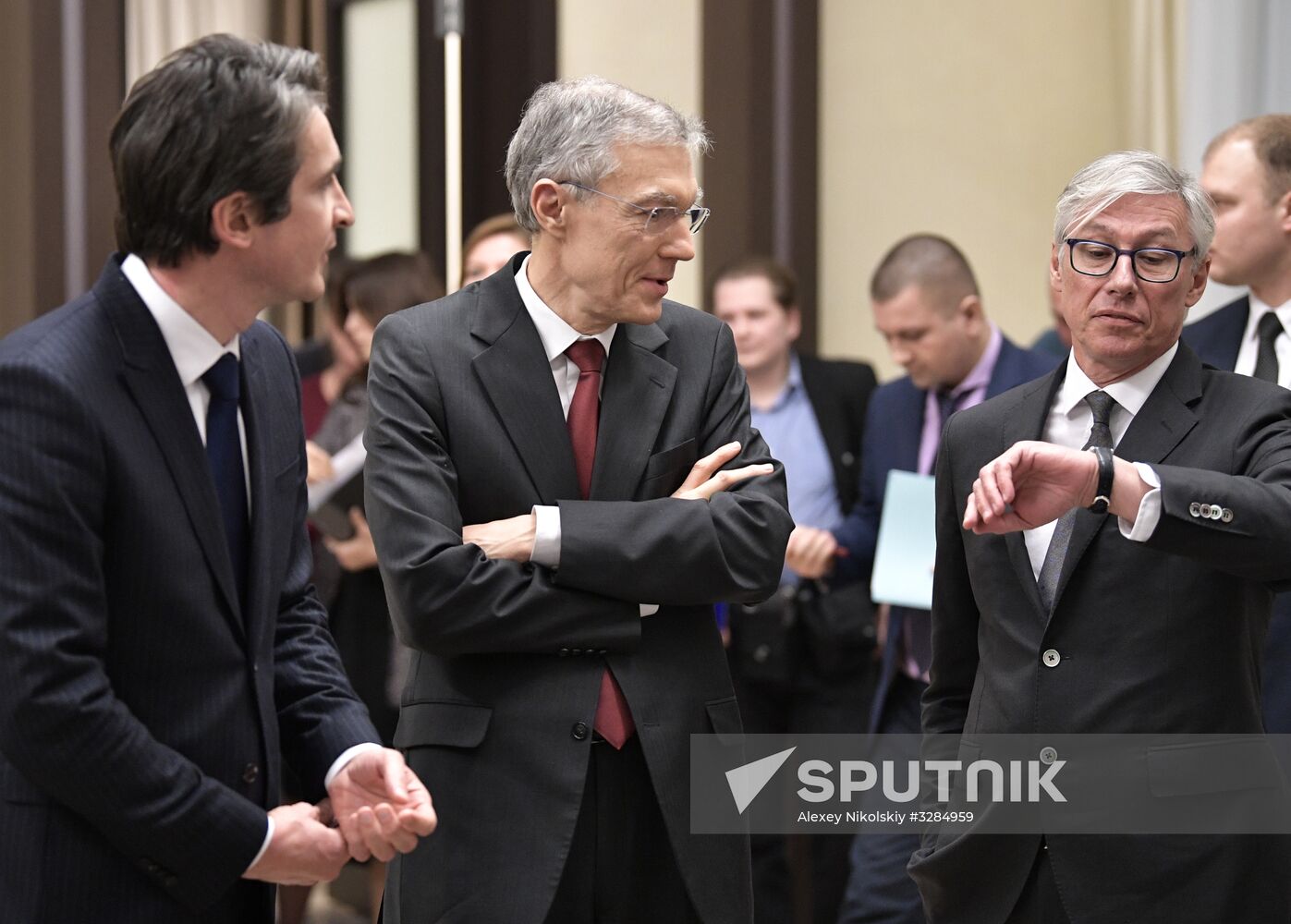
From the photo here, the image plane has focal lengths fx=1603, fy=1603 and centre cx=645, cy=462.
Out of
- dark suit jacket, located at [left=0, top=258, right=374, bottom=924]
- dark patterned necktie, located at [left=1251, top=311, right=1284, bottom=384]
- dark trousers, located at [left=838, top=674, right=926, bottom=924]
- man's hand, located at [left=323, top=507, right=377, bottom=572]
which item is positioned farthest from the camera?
man's hand, located at [left=323, top=507, right=377, bottom=572]

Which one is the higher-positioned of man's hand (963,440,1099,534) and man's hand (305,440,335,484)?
man's hand (963,440,1099,534)

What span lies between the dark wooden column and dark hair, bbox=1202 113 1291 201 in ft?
7.44

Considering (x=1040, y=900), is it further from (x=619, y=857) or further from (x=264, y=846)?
(x=264, y=846)

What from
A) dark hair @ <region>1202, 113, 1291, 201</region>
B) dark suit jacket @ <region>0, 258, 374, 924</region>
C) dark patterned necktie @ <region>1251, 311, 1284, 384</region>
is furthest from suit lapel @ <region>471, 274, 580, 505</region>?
dark hair @ <region>1202, 113, 1291, 201</region>

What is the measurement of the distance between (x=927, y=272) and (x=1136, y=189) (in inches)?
67.7

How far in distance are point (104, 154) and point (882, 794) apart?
2830 millimetres

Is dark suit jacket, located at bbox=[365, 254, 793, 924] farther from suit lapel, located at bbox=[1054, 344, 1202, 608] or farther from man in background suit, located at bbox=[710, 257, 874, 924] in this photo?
man in background suit, located at bbox=[710, 257, 874, 924]

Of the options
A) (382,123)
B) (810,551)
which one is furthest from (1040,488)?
(382,123)

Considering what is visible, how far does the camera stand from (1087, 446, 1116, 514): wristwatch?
2.13m

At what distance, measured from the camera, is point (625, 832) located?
7.63 ft

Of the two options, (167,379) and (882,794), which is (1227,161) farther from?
Result: (167,379)

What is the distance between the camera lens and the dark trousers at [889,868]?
373 cm

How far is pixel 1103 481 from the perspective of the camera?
2.13 meters

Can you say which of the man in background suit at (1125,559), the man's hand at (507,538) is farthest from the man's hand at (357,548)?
the man in background suit at (1125,559)
